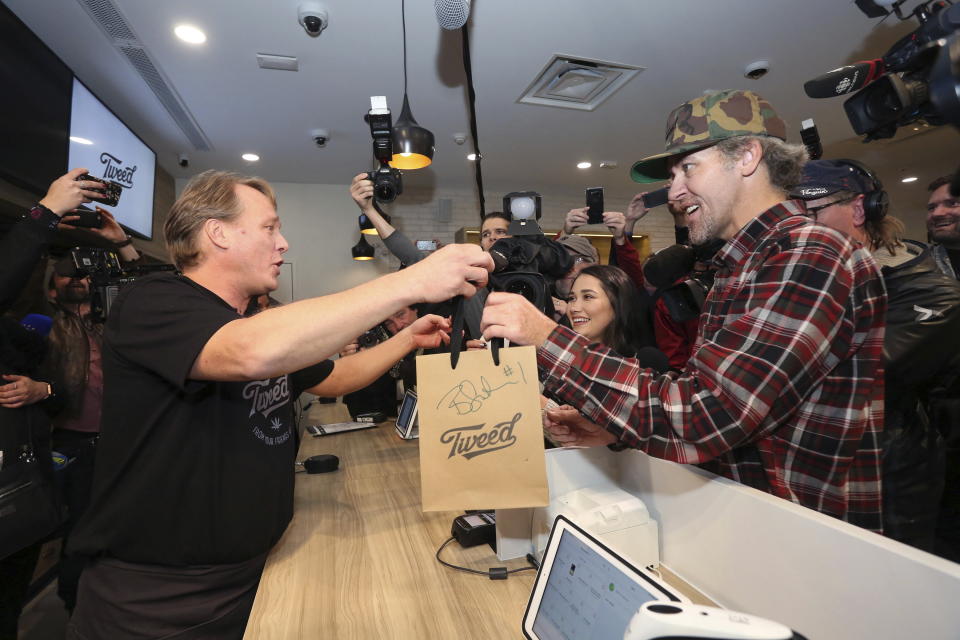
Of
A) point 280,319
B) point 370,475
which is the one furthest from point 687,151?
point 370,475

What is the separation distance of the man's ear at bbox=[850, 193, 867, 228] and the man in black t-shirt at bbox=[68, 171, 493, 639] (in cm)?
162

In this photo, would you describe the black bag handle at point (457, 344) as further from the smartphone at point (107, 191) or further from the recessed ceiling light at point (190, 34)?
the recessed ceiling light at point (190, 34)

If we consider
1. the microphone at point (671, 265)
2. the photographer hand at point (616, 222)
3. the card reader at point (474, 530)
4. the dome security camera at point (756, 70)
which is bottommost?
the card reader at point (474, 530)

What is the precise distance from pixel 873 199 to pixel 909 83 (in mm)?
1167

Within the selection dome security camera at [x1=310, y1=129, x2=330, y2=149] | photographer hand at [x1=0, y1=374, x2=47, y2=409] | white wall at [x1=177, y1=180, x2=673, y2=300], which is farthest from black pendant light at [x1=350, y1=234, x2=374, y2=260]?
photographer hand at [x1=0, y1=374, x2=47, y2=409]

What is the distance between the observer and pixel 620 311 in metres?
1.95

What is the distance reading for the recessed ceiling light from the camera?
2699mm

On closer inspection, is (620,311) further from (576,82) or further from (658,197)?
(576,82)

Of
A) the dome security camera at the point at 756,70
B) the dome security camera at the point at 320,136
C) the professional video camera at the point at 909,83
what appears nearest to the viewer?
the professional video camera at the point at 909,83

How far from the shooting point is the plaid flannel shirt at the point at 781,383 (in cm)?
76

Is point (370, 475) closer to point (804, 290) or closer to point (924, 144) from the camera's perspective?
point (804, 290)

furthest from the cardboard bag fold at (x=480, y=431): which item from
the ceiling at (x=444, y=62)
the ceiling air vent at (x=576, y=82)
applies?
the ceiling air vent at (x=576, y=82)

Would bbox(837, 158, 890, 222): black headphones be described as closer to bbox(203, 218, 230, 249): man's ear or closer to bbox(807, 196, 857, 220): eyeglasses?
bbox(807, 196, 857, 220): eyeglasses
